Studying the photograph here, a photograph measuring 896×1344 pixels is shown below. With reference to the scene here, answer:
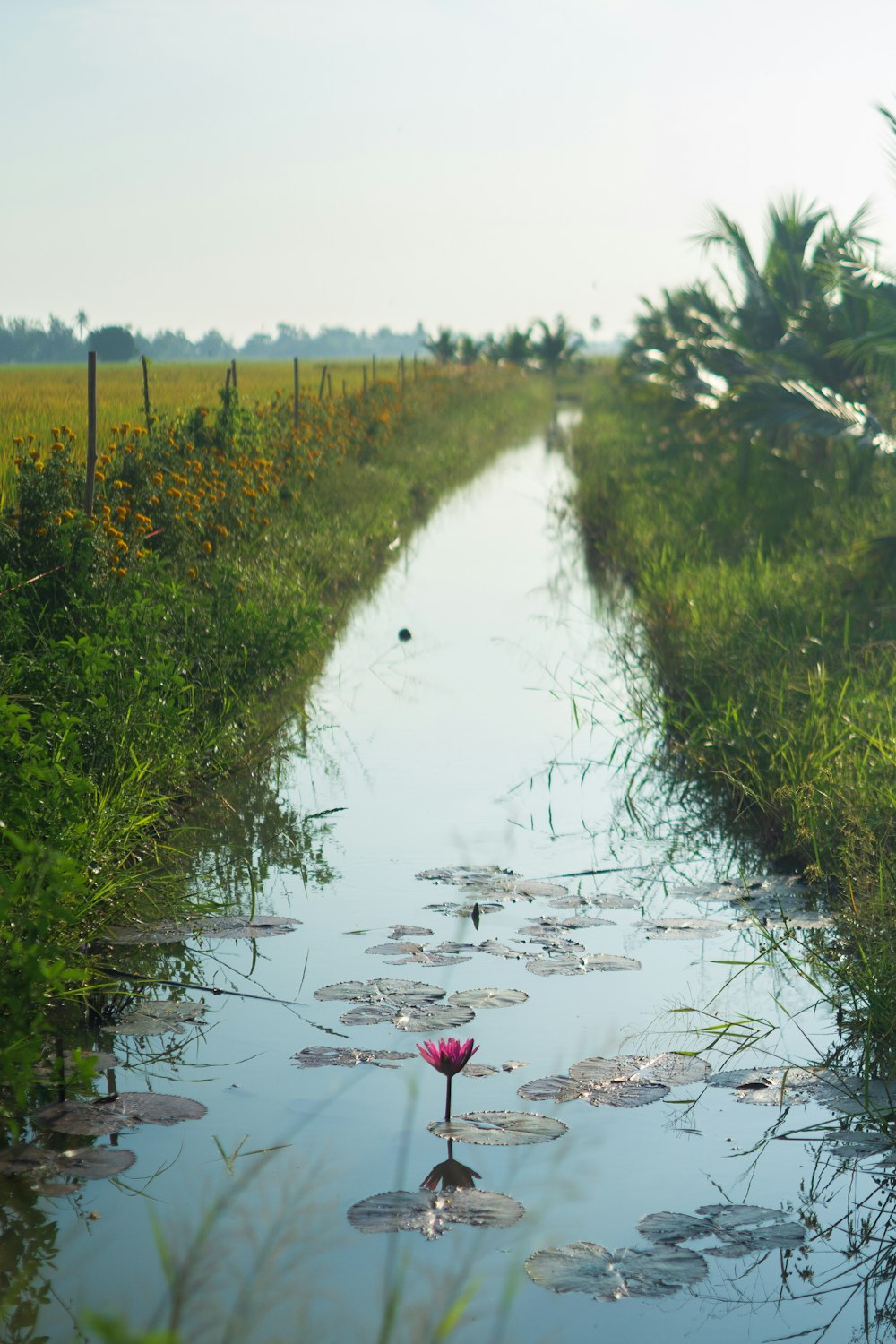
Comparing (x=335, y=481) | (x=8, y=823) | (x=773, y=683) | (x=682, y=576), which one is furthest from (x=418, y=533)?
(x=8, y=823)

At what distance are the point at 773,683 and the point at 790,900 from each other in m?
1.83

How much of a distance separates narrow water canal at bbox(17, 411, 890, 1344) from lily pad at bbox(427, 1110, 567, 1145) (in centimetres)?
1

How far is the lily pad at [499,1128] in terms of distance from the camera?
3.16 meters

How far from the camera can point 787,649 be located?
7.10 metres

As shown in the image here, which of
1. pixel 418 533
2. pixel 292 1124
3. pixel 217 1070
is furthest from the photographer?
pixel 418 533

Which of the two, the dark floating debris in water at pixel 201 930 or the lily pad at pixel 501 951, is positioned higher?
the dark floating debris in water at pixel 201 930

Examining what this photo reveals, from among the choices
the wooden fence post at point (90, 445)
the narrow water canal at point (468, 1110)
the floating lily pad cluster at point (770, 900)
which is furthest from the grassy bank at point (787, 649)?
the wooden fence post at point (90, 445)

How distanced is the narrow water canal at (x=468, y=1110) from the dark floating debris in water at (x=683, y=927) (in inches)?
0.9

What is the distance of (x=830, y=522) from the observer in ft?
36.4

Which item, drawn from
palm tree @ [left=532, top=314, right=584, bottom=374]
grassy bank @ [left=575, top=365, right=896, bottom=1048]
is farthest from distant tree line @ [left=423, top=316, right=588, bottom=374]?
grassy bank @ [left=575, top=365, right=896, bottom=1048]

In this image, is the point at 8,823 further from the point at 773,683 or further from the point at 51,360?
the point at 51,360

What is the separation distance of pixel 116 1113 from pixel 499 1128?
0.91 meters

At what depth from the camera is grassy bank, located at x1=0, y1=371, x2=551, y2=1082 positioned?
3.68m

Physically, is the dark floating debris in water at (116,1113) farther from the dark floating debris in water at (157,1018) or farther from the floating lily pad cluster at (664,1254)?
the floating lily pad cluster at (664,1254)
